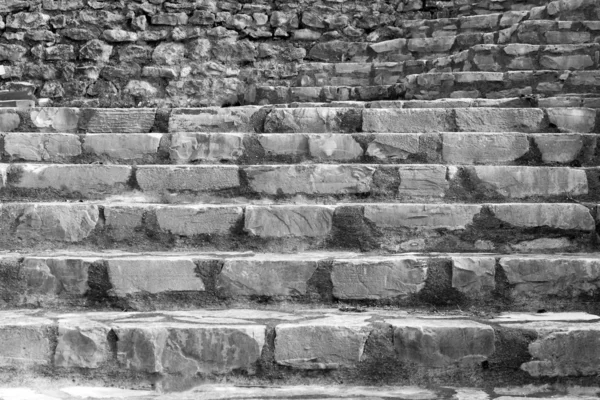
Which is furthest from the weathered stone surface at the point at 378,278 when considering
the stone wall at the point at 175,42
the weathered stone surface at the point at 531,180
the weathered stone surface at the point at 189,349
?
the stone wall at the point at 175,42

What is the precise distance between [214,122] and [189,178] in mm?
604

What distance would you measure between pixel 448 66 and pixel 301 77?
139cm

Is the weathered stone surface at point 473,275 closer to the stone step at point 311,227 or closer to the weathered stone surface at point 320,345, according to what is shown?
the stone step at point 311,227

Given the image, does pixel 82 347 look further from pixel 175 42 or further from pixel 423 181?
pixel 175 42

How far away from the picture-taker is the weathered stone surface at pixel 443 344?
8.75 ft

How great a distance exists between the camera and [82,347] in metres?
2.72

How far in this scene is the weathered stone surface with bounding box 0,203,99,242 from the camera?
131 inches

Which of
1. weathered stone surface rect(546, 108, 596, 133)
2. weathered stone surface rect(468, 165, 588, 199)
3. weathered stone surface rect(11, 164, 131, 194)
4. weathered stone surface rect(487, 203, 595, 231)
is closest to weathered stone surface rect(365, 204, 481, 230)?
weathered stone surface rect(487, 203, 595, 231)

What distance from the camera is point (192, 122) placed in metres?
4.07

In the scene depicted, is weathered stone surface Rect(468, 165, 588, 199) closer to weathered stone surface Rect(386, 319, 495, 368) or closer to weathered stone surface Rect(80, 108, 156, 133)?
weathered stone surface Rect(386, 319, 495, 368)

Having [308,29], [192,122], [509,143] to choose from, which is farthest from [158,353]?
[308,29]

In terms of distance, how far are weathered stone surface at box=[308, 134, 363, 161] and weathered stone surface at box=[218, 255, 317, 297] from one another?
864 mm

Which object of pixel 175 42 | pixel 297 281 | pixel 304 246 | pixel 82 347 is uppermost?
pixel 175 42

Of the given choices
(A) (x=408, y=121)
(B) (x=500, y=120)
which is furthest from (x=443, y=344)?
(B) (x=500, y=120)
